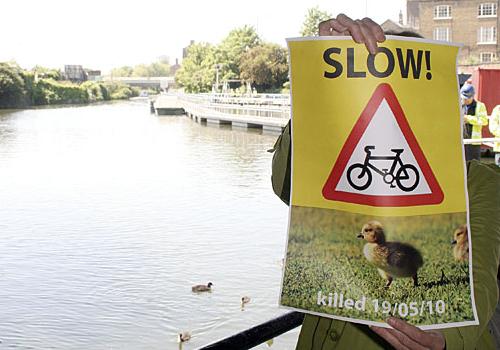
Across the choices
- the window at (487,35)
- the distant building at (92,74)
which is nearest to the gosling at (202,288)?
the window at (487,35)

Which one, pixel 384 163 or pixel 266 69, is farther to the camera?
pixel 266 69

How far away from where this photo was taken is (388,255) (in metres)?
0.91

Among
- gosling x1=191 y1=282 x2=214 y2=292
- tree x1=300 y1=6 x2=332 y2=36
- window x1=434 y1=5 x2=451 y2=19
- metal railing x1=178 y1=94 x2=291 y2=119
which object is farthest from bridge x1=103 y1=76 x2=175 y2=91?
gosling x1=191 y1=282 x2=214 y2=292

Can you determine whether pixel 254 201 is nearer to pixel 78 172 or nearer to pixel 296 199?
pixel 78 172

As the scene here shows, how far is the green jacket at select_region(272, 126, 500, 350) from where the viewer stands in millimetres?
954

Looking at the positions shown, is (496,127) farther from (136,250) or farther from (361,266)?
(361,266)

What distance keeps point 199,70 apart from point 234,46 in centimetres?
643

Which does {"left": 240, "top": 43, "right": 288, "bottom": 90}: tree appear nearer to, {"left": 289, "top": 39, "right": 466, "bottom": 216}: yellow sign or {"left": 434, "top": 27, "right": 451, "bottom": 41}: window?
{"left": 434, "top": 27, "right": 451, "bottom": 41}: window

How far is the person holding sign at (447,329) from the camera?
0.92 meters

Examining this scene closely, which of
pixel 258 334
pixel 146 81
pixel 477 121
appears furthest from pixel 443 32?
pixel 146 81

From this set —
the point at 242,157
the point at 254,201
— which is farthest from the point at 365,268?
the point at 242,157

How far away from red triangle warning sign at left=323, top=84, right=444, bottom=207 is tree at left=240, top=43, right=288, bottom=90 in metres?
38.2

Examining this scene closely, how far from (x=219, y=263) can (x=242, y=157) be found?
921 cm

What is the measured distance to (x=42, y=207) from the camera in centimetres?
1022
